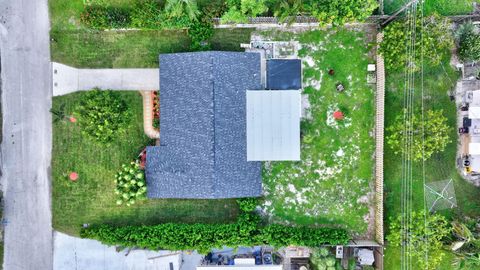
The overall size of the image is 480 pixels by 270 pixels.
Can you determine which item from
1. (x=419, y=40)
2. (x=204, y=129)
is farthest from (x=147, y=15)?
(x=419, y=40)

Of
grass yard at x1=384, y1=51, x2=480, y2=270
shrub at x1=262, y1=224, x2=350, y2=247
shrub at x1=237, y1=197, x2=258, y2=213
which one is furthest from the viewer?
grass yard at x1=384, y1=51, x2=480, y2=270

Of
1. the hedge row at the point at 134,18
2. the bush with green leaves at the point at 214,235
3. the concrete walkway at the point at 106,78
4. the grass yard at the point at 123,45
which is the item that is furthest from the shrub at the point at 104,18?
the bush with green leaves at the point at 214,235

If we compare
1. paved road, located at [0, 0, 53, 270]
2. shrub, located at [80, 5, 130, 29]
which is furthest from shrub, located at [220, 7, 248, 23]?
paved road, located at [0, 0, 53, 270]

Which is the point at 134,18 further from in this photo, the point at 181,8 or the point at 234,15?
the point at 234,15

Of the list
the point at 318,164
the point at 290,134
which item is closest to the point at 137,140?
the point at 290,134

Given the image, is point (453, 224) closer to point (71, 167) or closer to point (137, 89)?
point (137, 89)

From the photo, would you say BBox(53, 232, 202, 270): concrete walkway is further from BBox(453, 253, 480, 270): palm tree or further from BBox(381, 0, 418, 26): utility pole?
BBox(381, 0, 418, 26): utility pole
